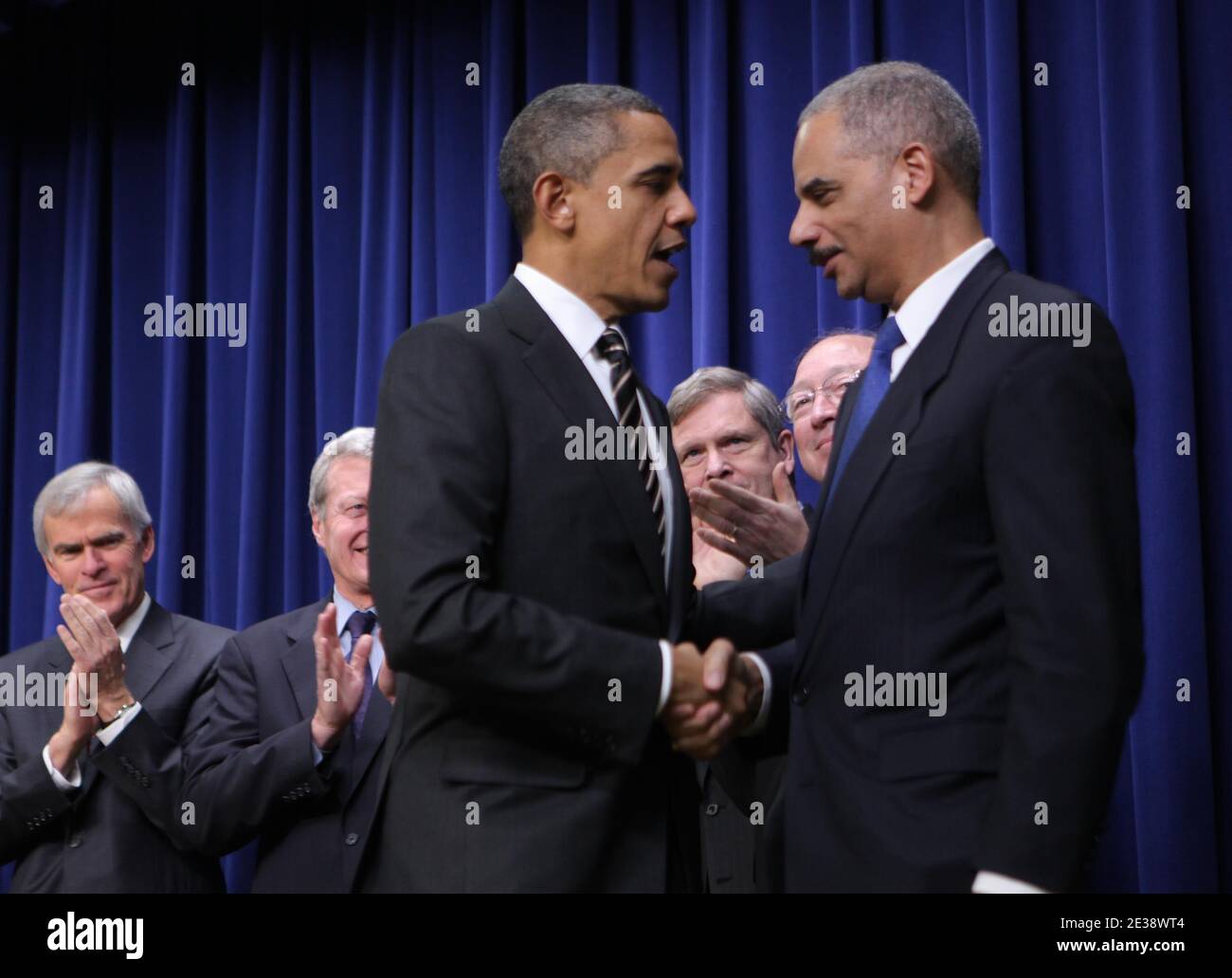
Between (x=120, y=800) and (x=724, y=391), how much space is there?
54.5 inches

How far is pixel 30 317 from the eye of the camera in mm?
4594

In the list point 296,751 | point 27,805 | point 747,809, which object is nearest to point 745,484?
point 747,809

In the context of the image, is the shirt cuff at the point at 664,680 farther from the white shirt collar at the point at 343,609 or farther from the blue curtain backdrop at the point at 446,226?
the blue curtain backdrop at the point at 446,226

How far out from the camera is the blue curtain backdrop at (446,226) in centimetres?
290

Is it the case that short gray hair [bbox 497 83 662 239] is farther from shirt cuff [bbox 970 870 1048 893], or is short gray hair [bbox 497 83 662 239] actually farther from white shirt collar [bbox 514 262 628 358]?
shirt cuff [bbox 970 870 1048 893]

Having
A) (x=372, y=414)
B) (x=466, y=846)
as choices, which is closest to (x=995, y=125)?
(x=372, y=414)

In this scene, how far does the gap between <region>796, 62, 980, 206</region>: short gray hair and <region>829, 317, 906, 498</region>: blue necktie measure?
0.67ft

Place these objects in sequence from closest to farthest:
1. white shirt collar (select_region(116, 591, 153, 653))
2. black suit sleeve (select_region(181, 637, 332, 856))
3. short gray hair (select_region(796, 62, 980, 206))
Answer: short gray hair (select_region(796, 62, 980, 206))
black suit sleeve (select_region(181, 637, 332, 856))
white shirt collar (select_region(116, 591, 153, 653))

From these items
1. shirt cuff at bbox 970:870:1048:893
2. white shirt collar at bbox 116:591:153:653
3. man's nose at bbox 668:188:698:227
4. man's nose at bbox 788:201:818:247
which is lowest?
shirt cuff at bbox 970:870:1048:893

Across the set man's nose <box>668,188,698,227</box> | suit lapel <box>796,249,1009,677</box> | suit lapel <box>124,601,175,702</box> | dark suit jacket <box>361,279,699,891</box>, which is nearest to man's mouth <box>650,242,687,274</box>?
man's nose <box>668,188,698,227</box>

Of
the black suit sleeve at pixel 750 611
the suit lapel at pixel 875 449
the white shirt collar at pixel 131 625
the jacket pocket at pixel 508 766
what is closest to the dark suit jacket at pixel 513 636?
the jacket pocket at pixel 508 766

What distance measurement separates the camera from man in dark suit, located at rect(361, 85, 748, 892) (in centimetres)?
160

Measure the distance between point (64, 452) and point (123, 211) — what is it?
72 centimetres
